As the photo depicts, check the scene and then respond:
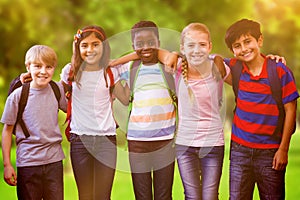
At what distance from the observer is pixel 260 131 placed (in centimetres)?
468

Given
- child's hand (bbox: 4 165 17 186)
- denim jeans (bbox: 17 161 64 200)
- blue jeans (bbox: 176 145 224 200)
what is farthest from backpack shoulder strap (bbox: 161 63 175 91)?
child's hand (bbox: 4 165 17 186)

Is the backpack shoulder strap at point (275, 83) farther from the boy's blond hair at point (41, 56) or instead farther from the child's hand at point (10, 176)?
the child's hand at point (10, 176)

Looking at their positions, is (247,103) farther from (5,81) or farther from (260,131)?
(5,81)

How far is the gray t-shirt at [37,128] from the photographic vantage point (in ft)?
15.7

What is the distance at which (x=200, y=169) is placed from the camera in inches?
187

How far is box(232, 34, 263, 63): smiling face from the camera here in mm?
4742

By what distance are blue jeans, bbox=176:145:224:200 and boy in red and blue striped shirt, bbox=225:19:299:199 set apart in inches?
4.1

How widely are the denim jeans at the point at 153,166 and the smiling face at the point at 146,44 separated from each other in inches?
21.9

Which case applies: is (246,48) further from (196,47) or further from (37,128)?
(37,128)

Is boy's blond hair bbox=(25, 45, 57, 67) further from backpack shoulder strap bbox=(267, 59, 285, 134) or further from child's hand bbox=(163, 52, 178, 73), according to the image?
backpack shoulder strap bbox=(267, 59, 285, 134)

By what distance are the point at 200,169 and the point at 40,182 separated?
1036 mm

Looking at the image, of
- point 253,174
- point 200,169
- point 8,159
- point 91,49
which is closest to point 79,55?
point 91,49

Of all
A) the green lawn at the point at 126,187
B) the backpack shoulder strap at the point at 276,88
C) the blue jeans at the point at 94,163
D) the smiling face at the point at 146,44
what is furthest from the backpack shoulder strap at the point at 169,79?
the green lawn at the point at 126,187

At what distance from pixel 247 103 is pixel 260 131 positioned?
0.20m
